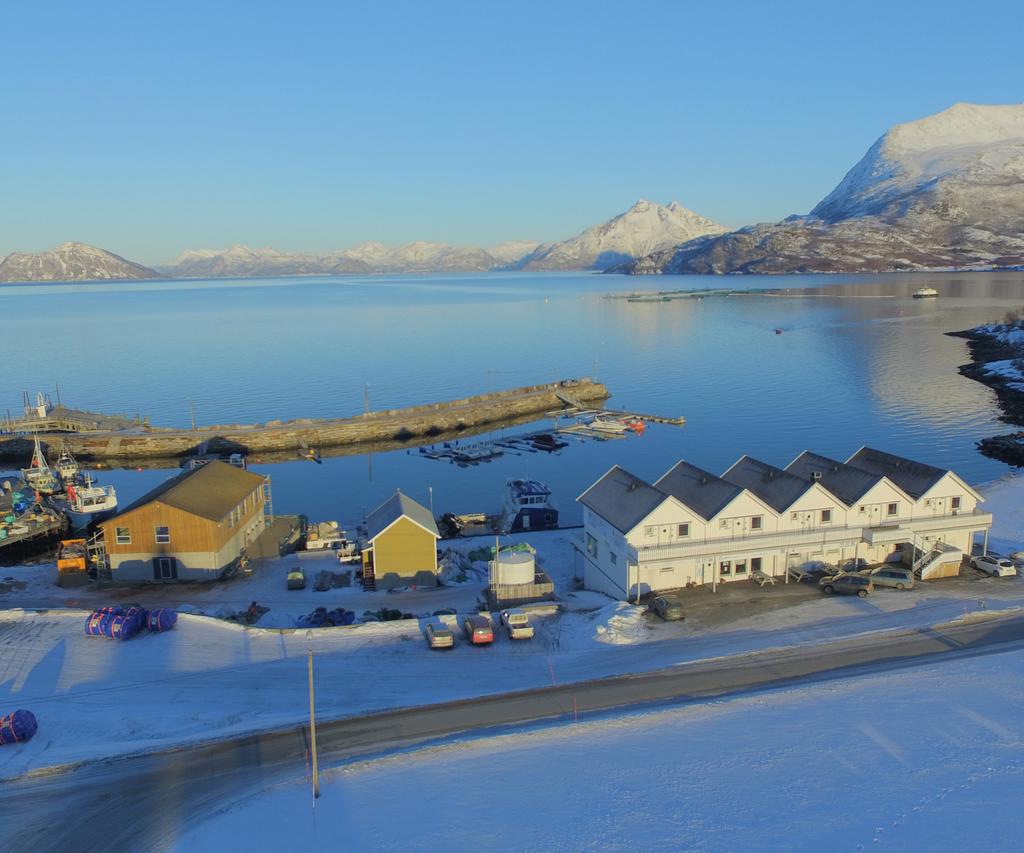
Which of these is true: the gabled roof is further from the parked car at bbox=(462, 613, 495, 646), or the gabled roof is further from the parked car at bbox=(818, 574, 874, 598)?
the parked car at bbox=(818, 574, 874, 598)

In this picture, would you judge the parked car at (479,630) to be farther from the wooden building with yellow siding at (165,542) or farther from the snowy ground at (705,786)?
the wooden building with yellow siding at (165,542)

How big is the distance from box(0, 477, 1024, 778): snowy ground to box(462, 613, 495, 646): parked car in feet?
0.96

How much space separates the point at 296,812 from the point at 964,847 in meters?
13.0

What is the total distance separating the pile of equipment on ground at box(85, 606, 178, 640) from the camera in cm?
2466

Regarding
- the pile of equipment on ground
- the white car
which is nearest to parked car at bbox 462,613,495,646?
the pile of equipment on ground

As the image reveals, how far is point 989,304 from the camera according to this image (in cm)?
17250

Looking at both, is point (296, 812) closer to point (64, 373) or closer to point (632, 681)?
point (632, 681)

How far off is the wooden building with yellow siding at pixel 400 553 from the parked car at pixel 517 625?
7.11m

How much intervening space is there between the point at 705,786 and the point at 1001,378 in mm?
89323

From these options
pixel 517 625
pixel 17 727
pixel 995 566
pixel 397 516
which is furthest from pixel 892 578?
pixel 17 727

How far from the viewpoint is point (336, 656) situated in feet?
77.6

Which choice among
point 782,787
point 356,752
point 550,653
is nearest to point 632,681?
point 550,653

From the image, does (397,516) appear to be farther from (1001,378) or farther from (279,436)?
(1001,378)

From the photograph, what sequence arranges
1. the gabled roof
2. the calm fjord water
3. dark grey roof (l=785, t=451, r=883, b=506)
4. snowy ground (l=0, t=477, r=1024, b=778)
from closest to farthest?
snowy ground (l=0, t=477, r=1024, b=778) < dark grey roof (l=785, t=451, r=883, b=506) < the gabled roof < the calm fjord water
